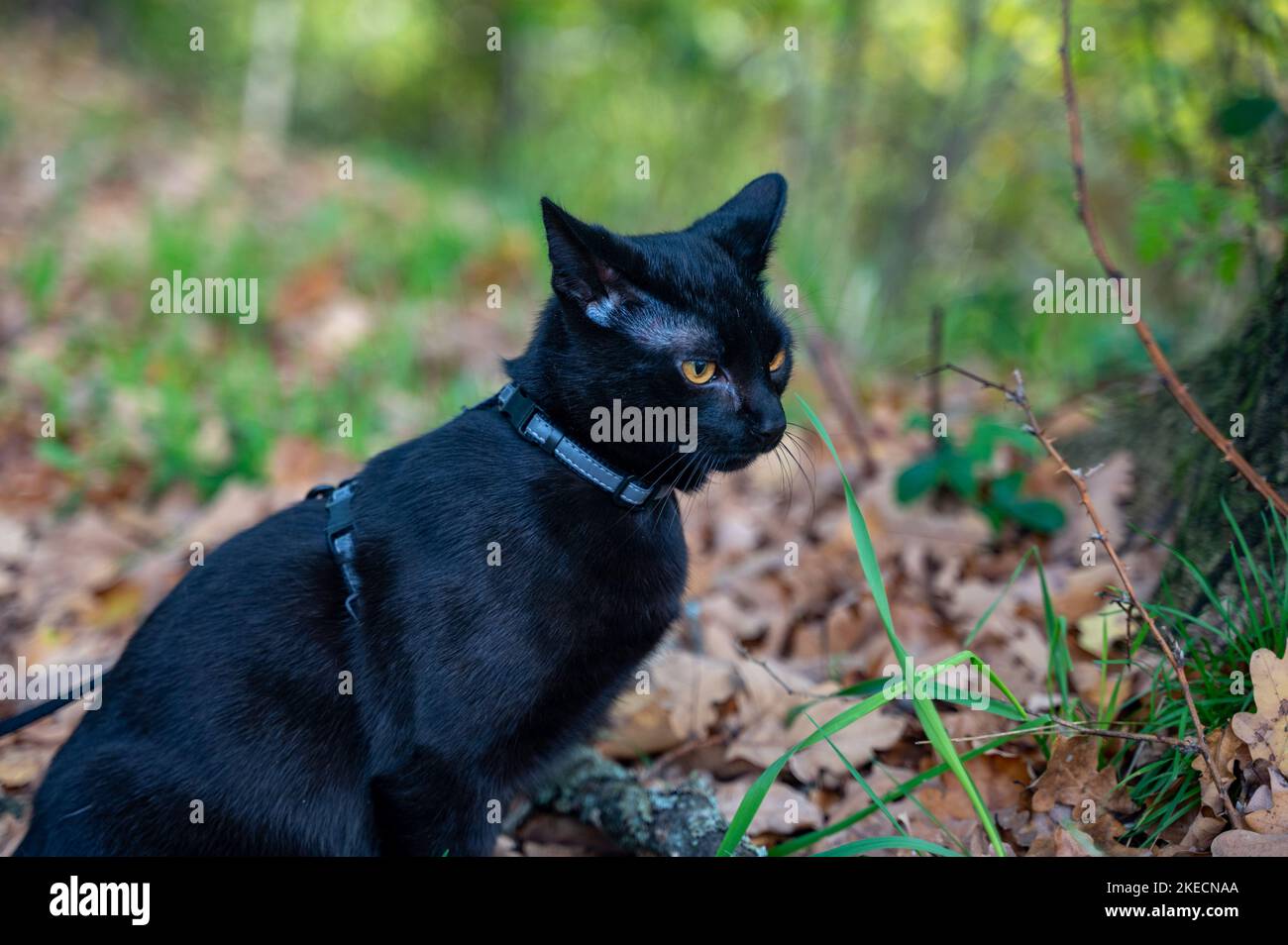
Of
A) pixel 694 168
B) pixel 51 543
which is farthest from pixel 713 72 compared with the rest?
pixel 51 543

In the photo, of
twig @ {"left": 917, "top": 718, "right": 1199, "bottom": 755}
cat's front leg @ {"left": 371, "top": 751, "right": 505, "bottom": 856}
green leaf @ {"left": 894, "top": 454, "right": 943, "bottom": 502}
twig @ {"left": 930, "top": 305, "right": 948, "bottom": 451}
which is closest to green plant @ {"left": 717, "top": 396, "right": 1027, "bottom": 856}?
twig @ {"left": 917, "top": 718, "right": 1199, "bottom": 755}

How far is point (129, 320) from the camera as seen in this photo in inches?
195

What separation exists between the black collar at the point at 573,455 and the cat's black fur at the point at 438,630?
2 centimetres

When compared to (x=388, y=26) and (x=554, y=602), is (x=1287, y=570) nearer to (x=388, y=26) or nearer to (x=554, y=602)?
(x=554, y=602)

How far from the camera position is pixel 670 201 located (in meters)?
6.97

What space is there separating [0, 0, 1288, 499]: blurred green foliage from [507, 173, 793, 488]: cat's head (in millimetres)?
1446

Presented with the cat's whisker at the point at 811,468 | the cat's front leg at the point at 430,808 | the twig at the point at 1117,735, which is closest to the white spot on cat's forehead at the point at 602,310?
the cat's whisker at the point at 811,468

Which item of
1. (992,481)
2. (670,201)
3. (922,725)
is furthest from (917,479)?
(670,201)

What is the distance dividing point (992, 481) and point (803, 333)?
1044 millimetres

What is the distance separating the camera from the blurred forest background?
229cm

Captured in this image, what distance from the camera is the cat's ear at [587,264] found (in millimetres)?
1733

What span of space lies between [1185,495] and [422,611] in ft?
6.43

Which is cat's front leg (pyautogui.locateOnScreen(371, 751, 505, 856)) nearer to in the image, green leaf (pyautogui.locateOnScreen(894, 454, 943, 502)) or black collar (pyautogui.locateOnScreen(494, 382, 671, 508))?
black collar (pyautogui.locateOnScreen(494, 382, 671, 508))

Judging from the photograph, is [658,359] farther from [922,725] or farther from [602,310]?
[922,725]
